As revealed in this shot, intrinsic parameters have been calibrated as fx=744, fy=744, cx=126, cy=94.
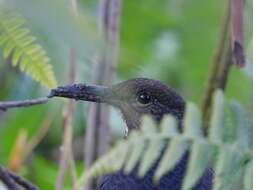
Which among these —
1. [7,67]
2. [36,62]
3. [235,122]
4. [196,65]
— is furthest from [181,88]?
[235,122]

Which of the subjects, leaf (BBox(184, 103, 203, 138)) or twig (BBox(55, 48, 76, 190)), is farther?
twig (BBox(55, 48, 76, 190))

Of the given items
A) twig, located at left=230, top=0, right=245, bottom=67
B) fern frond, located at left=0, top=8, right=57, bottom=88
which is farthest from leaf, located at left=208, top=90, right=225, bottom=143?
twig, located at left=230, top=0, right=245, bottom=67

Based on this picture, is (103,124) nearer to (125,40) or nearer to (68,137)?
(68,137)

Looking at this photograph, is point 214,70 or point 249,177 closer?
point 249,177

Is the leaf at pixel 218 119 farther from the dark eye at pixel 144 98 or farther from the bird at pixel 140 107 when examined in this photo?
the dark eye at pixel 144 98

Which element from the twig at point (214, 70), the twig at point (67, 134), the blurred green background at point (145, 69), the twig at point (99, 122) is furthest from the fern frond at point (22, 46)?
the twig at point (214, 70)

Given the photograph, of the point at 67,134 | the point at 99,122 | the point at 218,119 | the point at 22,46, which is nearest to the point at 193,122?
the point at 218,119

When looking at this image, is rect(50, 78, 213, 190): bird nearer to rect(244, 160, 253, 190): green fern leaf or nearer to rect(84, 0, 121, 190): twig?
rect(84, 0, 121, 190): twig

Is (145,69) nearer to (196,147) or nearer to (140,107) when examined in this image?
(140,107)
